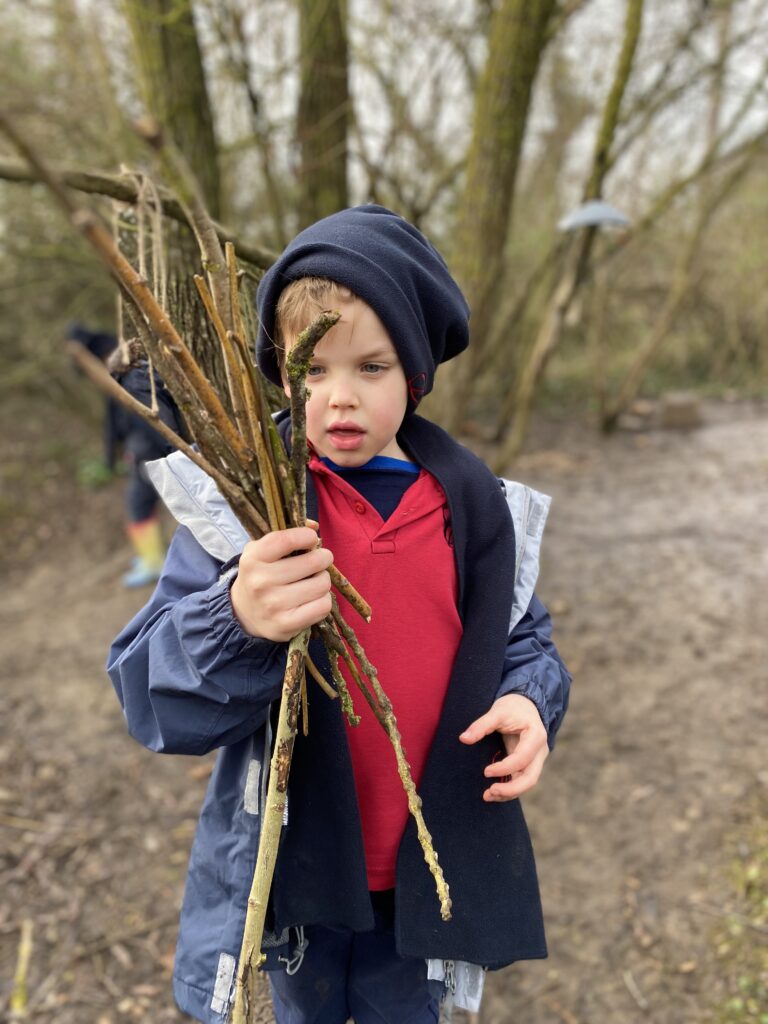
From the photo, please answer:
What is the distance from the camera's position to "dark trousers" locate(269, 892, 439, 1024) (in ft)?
5.08

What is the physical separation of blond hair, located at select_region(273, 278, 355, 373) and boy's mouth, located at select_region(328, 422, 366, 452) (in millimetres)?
159

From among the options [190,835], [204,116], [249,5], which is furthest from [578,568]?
[249,5]

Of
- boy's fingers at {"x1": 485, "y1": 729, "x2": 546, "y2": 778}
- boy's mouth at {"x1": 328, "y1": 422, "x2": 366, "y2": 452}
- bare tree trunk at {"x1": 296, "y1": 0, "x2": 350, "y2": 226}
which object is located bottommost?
boy's fingers at {"x1": 485, "y1": 729, "x2": 546, "y2": 778}

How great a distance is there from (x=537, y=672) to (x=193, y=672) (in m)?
0.63

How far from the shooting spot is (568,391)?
10617 mm

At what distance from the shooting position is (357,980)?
157 centimetres

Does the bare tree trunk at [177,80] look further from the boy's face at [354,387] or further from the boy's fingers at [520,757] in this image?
the boy's fingers at [520,757]

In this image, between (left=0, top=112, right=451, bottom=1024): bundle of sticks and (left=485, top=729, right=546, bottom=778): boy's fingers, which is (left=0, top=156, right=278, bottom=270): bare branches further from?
(left=485, top=729, right=546, bottom=778): boy's fingers

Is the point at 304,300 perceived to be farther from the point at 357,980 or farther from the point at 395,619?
the point at 357,980

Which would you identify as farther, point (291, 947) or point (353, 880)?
point (291, 947)

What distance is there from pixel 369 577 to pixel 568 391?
9.85m

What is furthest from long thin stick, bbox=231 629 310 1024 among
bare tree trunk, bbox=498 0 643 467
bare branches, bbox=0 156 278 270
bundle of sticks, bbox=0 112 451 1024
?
bare tree trunk, bbox=498 0 643 467

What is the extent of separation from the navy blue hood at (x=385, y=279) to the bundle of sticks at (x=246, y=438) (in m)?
0.19

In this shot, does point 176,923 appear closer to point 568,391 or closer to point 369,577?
point 369,577
